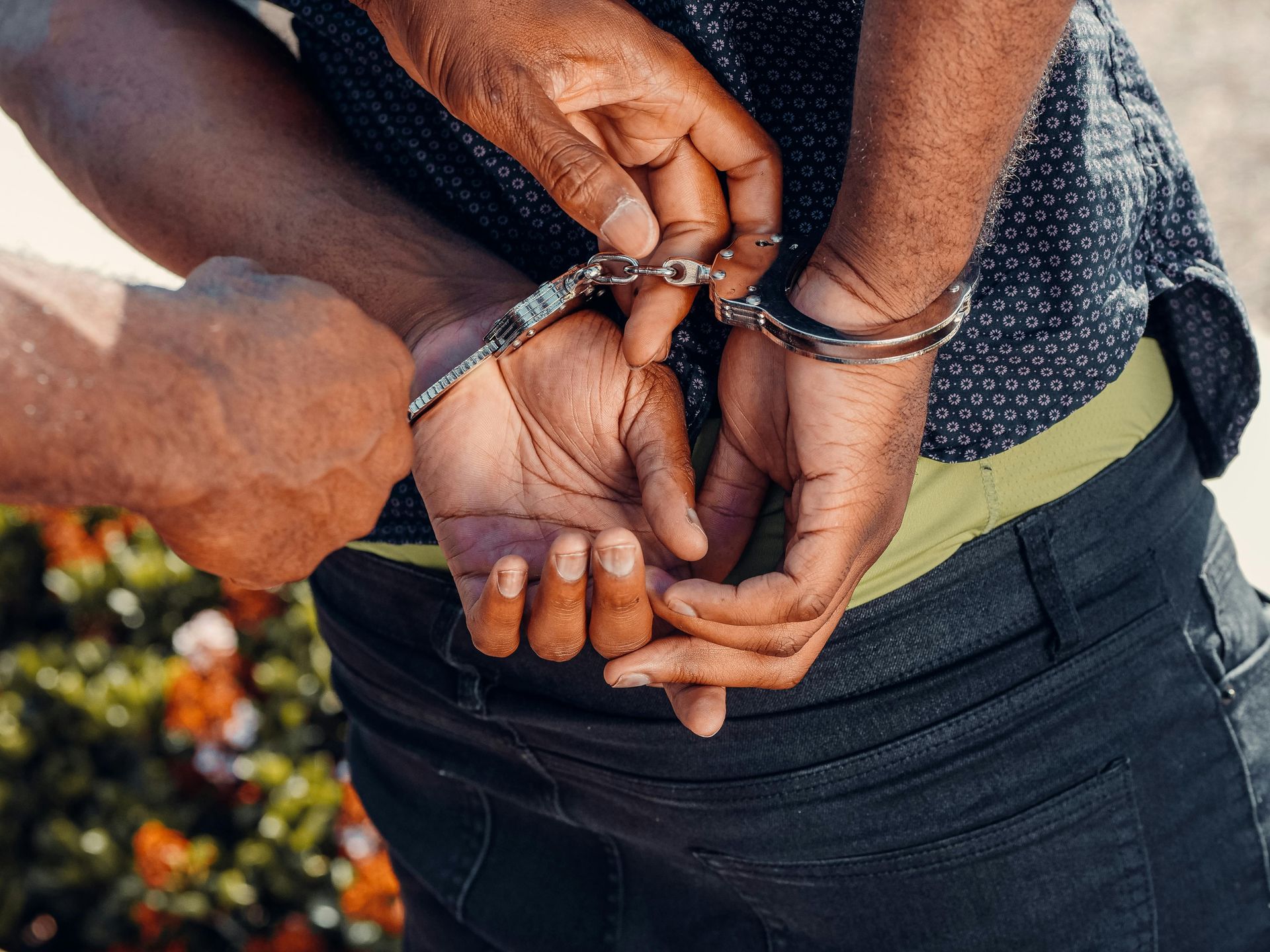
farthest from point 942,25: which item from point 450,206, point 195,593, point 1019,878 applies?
point 195,593

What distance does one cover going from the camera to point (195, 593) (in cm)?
267

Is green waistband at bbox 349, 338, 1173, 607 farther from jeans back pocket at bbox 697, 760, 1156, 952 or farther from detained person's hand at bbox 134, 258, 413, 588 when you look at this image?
detained person's hand at bbox 134, 258, 413, 588

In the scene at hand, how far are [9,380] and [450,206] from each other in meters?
0.80

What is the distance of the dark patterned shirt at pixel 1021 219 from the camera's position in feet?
3.59

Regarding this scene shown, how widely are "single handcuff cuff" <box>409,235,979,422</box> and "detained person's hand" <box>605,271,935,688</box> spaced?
23 mm

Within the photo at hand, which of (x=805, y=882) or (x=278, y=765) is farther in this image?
(x=278, y=765)

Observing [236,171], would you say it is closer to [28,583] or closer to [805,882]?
[805,882]

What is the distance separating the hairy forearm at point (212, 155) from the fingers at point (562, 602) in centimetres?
45

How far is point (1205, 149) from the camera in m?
4.11

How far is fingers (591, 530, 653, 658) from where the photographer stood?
38.3 inches

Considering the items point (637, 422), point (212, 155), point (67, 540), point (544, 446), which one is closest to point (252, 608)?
point (67, 540)

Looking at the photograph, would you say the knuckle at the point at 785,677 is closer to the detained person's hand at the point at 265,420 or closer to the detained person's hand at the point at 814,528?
the detained person's hand at the point at 814,528

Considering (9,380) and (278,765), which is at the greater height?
(9,380)

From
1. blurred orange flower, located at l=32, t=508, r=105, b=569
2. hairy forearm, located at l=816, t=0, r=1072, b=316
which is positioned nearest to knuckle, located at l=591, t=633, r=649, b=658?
hairy forearm, located at l=816, t=0, r=1072, b=316
